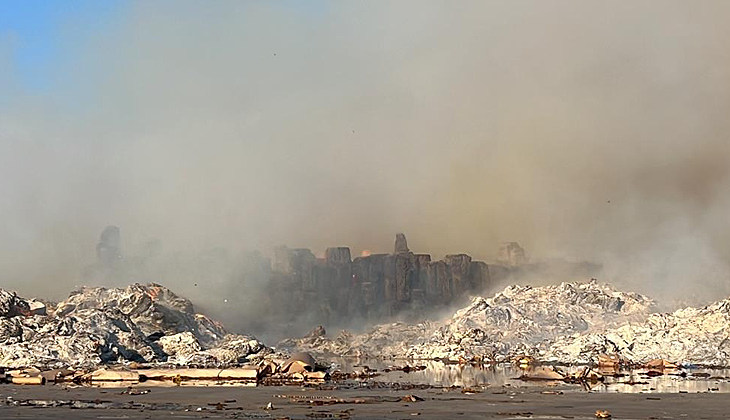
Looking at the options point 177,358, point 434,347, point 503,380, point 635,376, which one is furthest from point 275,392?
point 434,347

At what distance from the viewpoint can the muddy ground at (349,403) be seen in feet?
155

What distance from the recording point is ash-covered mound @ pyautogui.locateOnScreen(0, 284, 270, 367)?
338ft

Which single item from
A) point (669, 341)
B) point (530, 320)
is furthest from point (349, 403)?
point (530, 320)

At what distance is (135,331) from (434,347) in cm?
6335

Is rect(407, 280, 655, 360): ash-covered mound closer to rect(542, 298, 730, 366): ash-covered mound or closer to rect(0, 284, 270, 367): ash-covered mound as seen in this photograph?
rect(542, 298, 730, 366): ash-covered mound

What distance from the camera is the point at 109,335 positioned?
113 metres

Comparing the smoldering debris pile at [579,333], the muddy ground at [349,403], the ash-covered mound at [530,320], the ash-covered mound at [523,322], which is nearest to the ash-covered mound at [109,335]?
the muddy ground at [349,403]

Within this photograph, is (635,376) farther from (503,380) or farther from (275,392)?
(275,392)

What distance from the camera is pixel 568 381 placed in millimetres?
80875

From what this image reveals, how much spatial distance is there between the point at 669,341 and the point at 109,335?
74848 mm

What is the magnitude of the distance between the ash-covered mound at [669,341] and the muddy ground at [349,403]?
61.5 metres

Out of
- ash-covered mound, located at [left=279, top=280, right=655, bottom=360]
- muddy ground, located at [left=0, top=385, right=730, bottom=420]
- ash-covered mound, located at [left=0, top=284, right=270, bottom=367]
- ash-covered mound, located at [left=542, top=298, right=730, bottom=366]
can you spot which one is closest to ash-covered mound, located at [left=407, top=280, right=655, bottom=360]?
ash-covered mound, located at [left=279, top=280, right=655, bottom=360]

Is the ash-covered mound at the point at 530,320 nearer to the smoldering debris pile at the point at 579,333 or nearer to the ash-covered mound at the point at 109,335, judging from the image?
the smoldering debris pile at the point at 579,333

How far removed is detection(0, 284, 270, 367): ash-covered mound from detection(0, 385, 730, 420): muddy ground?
104 ft
